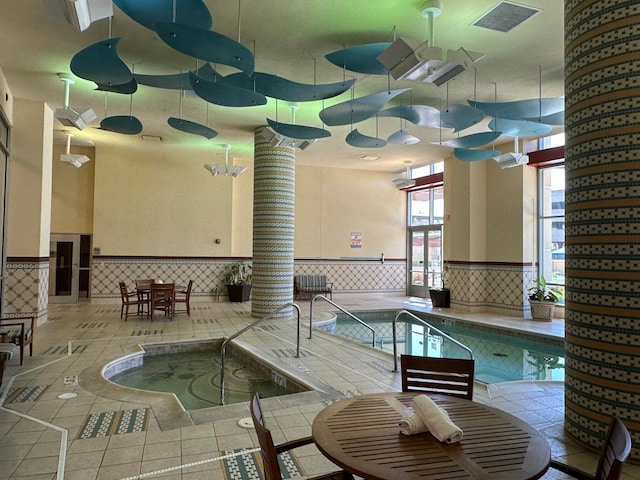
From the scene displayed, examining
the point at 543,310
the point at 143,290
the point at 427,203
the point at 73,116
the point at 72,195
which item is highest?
the point at 73,116

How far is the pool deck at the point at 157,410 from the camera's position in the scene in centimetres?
311

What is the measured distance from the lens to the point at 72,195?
11961 millimetres

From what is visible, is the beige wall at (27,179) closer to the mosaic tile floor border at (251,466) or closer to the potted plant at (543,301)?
the mosaic tile floor border at (251,466)

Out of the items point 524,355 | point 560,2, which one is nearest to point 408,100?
point 560,2

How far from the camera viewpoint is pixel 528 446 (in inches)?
76.4

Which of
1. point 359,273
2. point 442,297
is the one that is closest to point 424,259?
point 359,273

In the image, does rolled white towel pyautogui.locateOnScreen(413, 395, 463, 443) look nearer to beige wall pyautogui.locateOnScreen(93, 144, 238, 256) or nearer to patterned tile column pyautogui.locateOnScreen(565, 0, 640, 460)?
patterned tile column pyautogui.locateOnScreen(565, 0, 640, 460)

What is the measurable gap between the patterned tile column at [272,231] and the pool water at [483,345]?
1.72 m

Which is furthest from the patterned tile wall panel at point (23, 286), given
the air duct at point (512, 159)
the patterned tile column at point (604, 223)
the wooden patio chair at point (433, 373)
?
the air duct at point (512, 159)

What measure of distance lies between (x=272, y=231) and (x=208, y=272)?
410 cm

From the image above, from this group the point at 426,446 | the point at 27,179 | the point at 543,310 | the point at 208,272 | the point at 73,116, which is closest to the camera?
the point at 426,446

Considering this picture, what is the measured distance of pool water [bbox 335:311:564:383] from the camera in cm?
659

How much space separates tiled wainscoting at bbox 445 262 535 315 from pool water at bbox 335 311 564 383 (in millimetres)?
1411

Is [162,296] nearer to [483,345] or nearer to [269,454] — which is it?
[483,345]
